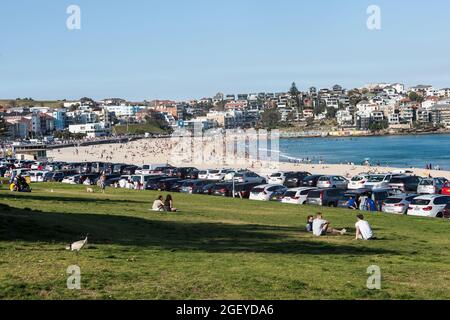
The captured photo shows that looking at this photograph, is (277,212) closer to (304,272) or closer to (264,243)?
(264,243)

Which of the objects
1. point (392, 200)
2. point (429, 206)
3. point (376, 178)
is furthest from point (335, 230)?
point (376, 178)

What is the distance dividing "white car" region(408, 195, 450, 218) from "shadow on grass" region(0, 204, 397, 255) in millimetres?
8565

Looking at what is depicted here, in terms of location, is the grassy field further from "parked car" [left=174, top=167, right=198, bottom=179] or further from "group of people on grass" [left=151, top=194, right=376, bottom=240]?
"parked car" [left=174, top=167, right=198, bottom=179]

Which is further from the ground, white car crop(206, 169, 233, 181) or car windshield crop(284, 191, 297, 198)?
car windshield crop(284, 191, 297, 198)

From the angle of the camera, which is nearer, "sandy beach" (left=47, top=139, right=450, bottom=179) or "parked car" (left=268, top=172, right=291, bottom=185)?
"parked car" (left=268, top=172, right=291, bottom=185)

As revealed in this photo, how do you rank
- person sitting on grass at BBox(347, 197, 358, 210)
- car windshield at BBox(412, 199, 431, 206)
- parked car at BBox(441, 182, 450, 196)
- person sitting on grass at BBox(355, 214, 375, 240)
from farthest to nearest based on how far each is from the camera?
parked car at BBox(441, 182, 450, 196), person sitting on grass at BBox(347, 197, 358, 210), car windshield at BBox(412, 199, 431, 206), person sitting on grass at BBox(355, 214, 375, 240)

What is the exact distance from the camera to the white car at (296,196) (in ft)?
115

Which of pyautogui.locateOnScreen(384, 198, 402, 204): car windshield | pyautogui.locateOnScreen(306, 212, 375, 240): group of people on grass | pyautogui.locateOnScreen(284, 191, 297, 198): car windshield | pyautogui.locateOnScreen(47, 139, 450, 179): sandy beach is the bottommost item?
pyautogui.locateOnScreen(47, 139, 450, 179): sandy beach

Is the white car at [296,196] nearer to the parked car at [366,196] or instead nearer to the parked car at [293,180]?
the parked car at [366,196]

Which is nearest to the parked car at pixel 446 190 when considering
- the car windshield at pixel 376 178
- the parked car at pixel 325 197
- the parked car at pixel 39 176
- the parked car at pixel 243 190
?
the car windshield at pixel 376 178

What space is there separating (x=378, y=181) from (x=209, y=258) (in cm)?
3261

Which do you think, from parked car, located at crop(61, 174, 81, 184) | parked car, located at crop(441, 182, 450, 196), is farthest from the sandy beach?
parked car, located at crop(441, 182, 450, 196)

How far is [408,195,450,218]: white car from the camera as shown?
2862cm

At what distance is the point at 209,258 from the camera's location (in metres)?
14.8
